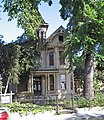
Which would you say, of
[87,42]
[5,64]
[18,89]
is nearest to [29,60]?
[5,64]

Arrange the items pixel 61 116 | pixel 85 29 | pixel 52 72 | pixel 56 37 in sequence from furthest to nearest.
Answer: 1. pixel 56 37
2. pixel 52 72
3. pixel 85 29
4. pixel 61 116

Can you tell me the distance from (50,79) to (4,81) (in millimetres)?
8579

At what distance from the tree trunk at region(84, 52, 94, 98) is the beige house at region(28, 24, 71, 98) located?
13842 millimetres

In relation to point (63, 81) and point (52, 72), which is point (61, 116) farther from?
point (63, 81)

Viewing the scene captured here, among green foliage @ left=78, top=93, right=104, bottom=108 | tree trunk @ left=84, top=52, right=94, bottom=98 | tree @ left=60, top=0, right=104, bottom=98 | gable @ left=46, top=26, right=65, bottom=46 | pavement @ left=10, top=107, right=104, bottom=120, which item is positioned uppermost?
gable @ left=46, top=26, right=65, bottom=46

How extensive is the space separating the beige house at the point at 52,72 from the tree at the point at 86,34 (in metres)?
13.2

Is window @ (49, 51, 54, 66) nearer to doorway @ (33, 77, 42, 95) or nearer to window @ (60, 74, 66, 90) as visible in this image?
window @ (60, 74, 66, 90)

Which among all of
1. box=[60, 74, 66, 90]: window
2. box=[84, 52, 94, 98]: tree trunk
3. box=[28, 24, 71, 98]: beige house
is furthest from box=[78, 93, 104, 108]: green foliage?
box=[60, 74, 66, 90]: window

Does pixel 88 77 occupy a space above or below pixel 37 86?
below

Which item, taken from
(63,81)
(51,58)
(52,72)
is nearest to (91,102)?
(52,72)

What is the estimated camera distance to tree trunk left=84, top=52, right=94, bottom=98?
1025 inches

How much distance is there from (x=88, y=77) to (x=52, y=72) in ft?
48.4

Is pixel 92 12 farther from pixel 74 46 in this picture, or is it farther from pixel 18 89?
pixel 18 89

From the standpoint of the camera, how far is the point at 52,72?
134ft
